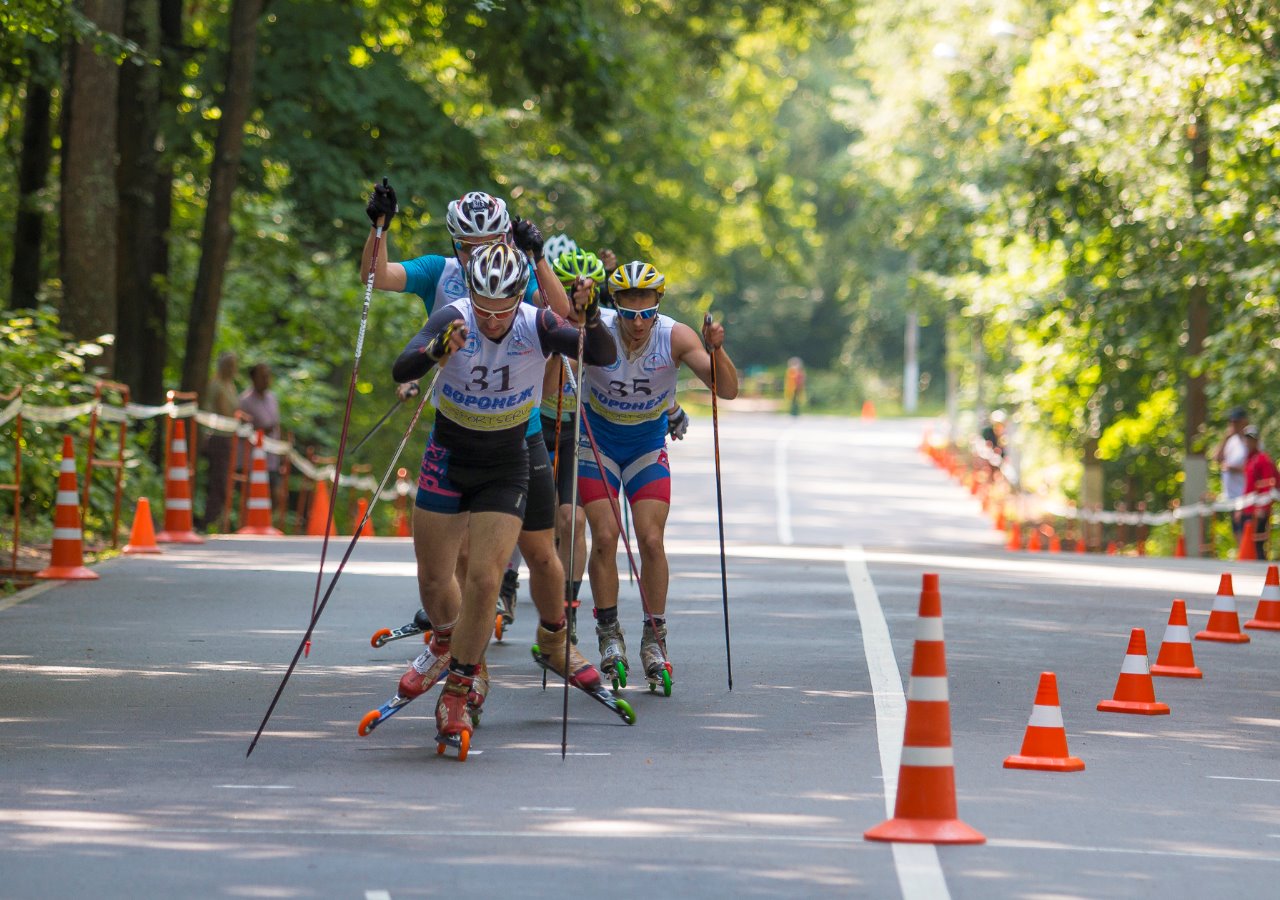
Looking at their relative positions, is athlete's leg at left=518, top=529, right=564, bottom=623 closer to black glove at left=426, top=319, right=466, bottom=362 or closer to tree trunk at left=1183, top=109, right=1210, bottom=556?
black glove at left=426, top=319, right=466, bottom=362

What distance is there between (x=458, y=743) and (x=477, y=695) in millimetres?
556

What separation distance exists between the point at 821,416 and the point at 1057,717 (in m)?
74.9

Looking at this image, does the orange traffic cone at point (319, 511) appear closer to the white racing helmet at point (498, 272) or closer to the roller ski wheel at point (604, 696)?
the roller ski wheel at point (604, 696)

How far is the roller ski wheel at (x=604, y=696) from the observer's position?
32.0 feet

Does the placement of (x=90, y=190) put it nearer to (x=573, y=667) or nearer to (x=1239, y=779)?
(x=573, y=667)

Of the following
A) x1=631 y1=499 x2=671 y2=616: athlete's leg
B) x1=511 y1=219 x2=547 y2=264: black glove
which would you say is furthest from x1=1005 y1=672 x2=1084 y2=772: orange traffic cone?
x1=511 y1=219 x2=547 y2=264: black glove

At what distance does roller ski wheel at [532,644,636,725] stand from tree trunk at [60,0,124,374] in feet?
41.6

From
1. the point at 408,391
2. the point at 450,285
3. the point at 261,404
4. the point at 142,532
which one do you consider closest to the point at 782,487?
the point at 261,404

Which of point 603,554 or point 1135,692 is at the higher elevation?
point 603,554

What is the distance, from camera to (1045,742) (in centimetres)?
880

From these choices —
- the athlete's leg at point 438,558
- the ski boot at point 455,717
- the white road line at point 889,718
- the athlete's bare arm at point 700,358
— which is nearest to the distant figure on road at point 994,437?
the white road line at point 889,718

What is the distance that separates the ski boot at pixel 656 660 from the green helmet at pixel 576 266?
1.73 meters

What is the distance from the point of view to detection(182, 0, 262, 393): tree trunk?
76.3 ft

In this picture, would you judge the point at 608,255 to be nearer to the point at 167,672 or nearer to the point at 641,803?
the point at 167,672
